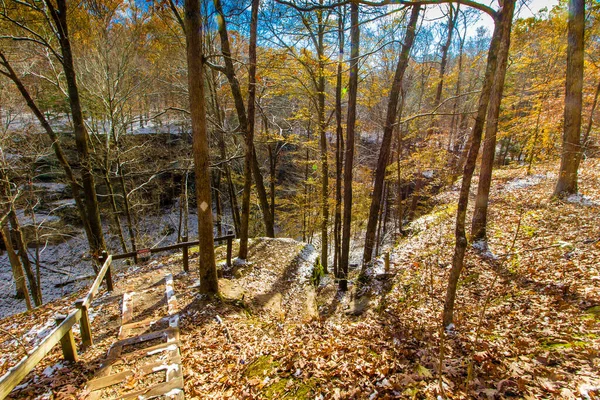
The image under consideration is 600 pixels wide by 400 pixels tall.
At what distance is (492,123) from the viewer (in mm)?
5926

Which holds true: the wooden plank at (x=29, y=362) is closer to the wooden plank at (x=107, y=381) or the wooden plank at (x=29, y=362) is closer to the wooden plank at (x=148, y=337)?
the wooden plank at (x=107, y=381)

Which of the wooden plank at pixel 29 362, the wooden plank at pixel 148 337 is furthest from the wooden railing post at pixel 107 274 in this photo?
the wooden plank at pixel 29 362

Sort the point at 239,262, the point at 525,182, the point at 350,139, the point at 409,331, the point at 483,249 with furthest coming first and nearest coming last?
the point at 525,182 < the point at 350,139 < the point at 239,262 < the point at 483,249 < the point at 409,331

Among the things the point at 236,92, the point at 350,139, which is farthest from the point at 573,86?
the point at 236,92

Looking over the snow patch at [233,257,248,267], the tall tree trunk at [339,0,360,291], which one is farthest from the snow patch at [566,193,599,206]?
the snow patch at [233,257,248,267]

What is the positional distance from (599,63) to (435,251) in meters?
10.4

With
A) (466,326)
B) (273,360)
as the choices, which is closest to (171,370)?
(273,360)

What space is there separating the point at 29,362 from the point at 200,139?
13.2 feet

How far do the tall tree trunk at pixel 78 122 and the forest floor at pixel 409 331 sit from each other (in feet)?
8.03

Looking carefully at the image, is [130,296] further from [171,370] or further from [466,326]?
[466,326]

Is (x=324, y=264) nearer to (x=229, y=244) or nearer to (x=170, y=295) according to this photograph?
(x=229, y=244)

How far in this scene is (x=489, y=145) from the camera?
660 cm

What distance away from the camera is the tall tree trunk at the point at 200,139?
4.93 meters

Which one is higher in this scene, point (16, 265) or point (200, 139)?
point (200, 139)
